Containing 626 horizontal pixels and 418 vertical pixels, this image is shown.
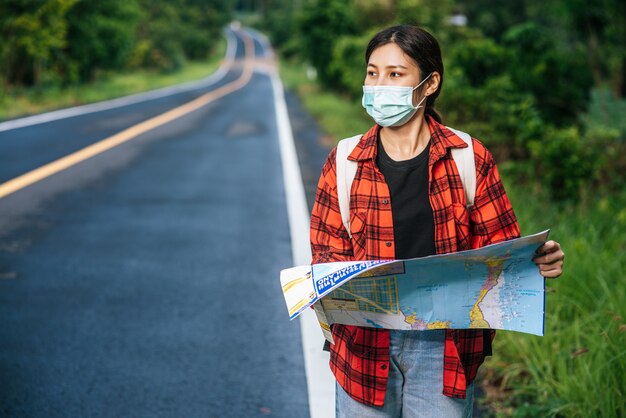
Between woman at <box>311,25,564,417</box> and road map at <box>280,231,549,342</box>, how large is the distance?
60mm

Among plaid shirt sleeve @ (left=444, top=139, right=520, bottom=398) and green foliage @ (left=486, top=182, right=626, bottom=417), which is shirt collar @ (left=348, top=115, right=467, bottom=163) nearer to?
plaid shirt sleeve @ (left=444, top=139, right=520, bottom=398)

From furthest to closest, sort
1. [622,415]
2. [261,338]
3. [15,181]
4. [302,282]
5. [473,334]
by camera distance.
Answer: [15,181]
[261,338]
[622,415]
[473,334]
[302,282]

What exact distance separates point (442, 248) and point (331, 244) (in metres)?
0.34

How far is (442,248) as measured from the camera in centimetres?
219

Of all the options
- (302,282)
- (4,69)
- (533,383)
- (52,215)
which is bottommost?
(533,383)

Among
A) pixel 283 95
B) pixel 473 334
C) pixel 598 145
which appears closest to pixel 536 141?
pixel 598 145

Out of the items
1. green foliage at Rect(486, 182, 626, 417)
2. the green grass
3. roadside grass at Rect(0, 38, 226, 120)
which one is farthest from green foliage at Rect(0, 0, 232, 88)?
green foliage at Rect(486, 182, 626, 417)

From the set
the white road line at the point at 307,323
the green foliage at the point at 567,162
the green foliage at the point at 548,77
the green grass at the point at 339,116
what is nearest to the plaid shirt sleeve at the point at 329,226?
the white road line at the point at 307,323

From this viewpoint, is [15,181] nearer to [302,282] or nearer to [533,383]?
[533,383]

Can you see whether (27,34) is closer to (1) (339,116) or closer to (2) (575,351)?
(1) (339,116)

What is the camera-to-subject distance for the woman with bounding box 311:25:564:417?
218 centimetres

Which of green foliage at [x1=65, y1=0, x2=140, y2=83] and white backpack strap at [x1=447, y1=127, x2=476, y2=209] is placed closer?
white backpack strap at [x1=447, y1=127, x2=476, y2=209]

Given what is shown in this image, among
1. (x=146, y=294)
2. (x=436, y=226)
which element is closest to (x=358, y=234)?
(x=436, y=226)

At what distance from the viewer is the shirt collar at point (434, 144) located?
86.0 inches
